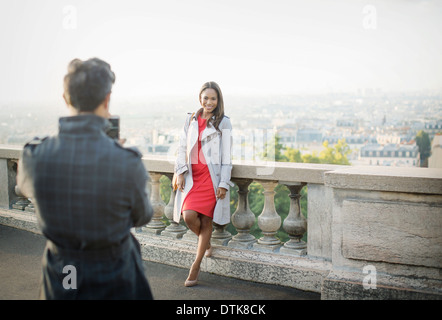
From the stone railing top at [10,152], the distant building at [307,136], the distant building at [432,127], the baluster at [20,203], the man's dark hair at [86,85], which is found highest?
the distant building at [432,127]

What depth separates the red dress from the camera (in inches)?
177

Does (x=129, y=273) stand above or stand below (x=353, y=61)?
below

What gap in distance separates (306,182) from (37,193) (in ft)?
9.11

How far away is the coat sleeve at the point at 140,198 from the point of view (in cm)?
216

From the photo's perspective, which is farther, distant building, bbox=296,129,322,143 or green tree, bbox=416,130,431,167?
distant building, bbox=296,129,322,143

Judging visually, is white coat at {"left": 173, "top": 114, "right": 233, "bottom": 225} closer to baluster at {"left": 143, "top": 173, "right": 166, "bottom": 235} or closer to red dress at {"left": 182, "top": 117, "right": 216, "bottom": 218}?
red dress at {"left": 182, "top": 117, "right": 216, "bottom": 218}

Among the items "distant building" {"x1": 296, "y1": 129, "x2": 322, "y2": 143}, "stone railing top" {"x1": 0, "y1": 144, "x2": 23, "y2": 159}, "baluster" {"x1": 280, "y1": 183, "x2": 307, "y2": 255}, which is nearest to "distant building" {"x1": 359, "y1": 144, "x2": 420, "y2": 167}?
"distant building" {"x1": 296, "y1": 129, "x2": 322, "y2": 143}

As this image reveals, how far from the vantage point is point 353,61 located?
124 meters

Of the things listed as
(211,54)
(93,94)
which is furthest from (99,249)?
(211,54)

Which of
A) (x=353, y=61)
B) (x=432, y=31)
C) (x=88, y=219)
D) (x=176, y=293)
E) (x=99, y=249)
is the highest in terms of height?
(x=432, y=31)

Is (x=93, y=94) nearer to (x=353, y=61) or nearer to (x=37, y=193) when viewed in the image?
(x=37, y=193)

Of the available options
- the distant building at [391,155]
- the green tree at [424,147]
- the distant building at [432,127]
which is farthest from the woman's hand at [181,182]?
the green tree at [424,147]

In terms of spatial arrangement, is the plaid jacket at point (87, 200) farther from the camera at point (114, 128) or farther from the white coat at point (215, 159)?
the white coat at point (215, 159)

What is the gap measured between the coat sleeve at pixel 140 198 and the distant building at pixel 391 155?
257 feet
